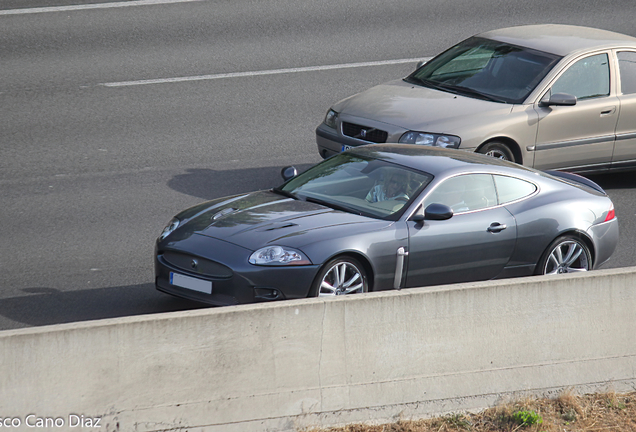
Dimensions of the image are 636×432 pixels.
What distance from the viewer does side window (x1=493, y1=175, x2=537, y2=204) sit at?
7.76 m

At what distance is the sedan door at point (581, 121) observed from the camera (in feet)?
34.8

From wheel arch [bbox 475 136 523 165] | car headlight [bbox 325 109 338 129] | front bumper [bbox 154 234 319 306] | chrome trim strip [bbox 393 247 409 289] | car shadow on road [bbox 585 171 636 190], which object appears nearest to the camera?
front bumper [bbox 154 234 319 306]

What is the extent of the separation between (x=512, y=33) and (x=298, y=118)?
3.38 metres

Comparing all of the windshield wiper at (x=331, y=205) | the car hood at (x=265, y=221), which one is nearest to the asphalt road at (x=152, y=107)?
the car hood at (x=265, y=221)

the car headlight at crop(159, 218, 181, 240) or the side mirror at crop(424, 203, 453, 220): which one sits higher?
the side mirror at crop(424, 203, 453, 220)

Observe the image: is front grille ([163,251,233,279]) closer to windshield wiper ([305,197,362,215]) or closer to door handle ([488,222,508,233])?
windshield wiper ([305,197,362,215])

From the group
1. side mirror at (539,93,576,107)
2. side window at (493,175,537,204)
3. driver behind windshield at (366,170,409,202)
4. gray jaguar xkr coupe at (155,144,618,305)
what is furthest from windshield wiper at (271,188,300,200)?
side mirror at (539,93,576,107)

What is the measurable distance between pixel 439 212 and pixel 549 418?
1.94m

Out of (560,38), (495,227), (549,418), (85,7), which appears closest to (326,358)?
(549,418)

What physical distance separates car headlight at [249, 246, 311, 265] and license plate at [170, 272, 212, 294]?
16.9 inches

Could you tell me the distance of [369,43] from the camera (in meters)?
16.0

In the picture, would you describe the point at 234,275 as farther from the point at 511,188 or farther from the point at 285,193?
the point at 511,188

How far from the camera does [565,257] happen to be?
7.96m

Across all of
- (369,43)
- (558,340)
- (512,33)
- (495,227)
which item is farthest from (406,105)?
(369,43)
